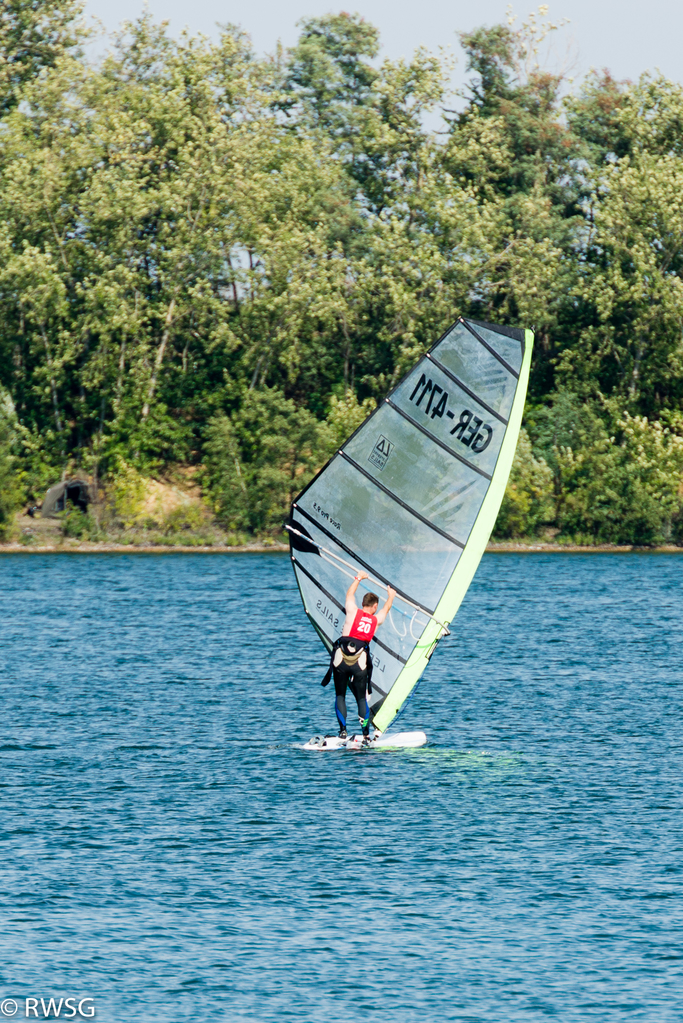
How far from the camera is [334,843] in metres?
19.1

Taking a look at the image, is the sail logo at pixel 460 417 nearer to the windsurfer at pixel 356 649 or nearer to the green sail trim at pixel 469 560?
the green sail trim at pixel 469 560

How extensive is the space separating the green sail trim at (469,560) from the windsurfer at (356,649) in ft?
2.36

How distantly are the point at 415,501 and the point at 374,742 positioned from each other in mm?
4228

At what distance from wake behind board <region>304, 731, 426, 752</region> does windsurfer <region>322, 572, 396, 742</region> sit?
65 centimetres

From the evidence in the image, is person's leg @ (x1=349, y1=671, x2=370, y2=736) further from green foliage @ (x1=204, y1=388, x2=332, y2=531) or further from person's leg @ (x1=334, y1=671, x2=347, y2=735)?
green foliage @ (x1=204, y1=388, x2=332, y2=531)

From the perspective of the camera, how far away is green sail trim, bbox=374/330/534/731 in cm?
2339

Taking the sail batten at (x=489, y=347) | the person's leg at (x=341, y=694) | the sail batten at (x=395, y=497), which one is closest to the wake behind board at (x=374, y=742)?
the person's leg at (x=341, y=694)

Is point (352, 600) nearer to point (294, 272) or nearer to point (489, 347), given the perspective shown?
point (489, 347)

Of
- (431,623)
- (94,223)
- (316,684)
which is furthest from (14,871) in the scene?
(94,223)

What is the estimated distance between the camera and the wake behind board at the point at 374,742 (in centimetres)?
2489

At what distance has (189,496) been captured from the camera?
259 ft

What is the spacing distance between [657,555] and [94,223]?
32.9 m

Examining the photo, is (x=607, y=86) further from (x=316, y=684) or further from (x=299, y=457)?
(x=316, y=684)

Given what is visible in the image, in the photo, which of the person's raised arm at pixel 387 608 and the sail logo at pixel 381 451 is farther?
the sail logo at pixel 381 451
